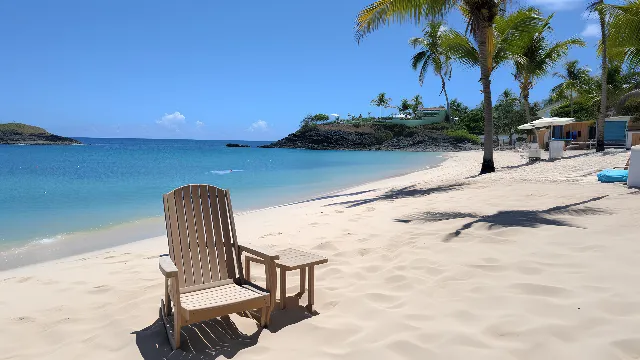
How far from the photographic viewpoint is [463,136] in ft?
165

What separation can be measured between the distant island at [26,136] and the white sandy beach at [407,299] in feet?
365

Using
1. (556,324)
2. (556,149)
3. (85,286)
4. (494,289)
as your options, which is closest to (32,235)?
(85,286)

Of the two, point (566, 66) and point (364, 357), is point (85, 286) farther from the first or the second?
point (566, 66)

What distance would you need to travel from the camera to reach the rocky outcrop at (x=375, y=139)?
51.2m

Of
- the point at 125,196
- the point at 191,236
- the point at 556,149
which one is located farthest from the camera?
the point at 556,149

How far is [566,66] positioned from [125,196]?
127ft

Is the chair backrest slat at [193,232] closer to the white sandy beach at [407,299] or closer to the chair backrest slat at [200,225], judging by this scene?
the chair backrest slat at [200,225]

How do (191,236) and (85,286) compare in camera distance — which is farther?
(85,286)

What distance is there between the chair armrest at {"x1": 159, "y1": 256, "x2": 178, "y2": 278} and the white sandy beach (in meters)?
0.52

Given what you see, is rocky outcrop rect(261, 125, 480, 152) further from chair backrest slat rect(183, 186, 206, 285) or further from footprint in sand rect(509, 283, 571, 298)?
chair backrest slat rect(183, 186, 206, 285)

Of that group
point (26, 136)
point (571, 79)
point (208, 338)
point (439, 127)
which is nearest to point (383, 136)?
point (439, 127)

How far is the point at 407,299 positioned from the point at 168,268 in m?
1.78

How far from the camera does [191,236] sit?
3.45 m

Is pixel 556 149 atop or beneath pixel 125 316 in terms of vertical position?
atop
